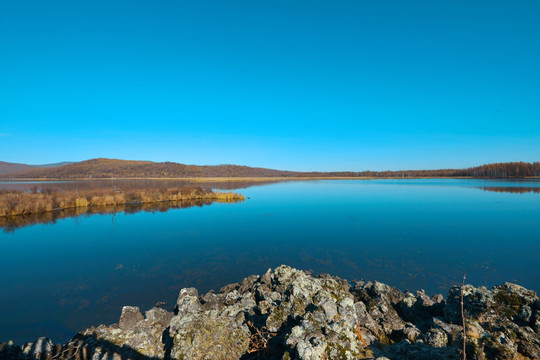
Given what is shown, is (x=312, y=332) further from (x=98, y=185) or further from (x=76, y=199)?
(x=98, y=185)

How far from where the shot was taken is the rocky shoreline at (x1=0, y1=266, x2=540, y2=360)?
3660mm

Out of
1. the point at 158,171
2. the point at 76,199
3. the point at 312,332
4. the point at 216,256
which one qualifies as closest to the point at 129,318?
the point at 312,332

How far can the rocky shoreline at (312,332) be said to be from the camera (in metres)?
3.66

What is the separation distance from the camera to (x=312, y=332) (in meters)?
3.84

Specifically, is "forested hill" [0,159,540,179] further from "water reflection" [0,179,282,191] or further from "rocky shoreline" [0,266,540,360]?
"rocky shoreline" [0,266,540,360]

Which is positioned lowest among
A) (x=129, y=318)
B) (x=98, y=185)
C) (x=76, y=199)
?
(x=129, y=318)

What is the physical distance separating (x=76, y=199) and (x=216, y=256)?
2301 cm

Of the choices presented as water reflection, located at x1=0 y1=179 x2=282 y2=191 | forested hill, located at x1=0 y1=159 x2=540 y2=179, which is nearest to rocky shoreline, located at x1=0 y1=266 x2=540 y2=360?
water reflection, located at x1=0 y1=179 x2=282 y2=191

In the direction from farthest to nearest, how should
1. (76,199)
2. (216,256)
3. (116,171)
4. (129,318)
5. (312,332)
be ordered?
1. (116,171)
2. (76,199)
3. (216,256)
4. (129,318)
5. (312,332)

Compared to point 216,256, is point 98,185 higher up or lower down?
higher up

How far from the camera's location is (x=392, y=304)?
6.26 metres

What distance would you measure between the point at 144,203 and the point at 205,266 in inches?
875

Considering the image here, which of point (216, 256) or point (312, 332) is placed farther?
point (216, 256)

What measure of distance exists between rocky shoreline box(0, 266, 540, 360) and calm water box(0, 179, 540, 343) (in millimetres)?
1966
